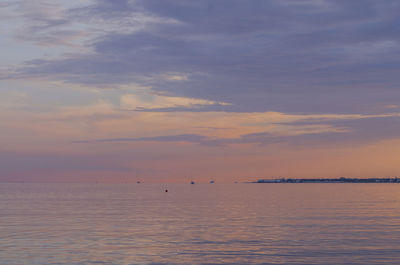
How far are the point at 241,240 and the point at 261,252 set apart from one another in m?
7.74

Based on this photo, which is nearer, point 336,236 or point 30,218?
point 336,236

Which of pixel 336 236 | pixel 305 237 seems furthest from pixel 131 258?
pixel 336 236

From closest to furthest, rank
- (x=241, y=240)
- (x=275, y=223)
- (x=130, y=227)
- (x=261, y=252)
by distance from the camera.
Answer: (x=261, y=252) < (x=241, y=240) < (x=130, y=227) < (x=275, y=223)

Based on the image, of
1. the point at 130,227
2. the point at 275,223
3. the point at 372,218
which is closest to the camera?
the point at 130,227

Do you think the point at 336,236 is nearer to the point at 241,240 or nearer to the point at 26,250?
the point at 241,240

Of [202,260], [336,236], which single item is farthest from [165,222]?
[202,260]

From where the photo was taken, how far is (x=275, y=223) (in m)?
70.0

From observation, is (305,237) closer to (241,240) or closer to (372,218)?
(241,240)

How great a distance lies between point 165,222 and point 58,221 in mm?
15946

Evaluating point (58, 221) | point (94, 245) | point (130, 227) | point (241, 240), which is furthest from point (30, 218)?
point (241, 240)

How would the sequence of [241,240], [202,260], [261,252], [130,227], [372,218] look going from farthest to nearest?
[372,218]
[130,227]
[241,240]
[261,252]
[202,260]

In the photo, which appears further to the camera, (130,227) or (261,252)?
(130,227)

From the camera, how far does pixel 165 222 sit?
238 ft

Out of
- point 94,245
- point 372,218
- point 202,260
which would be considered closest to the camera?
point 202,260
